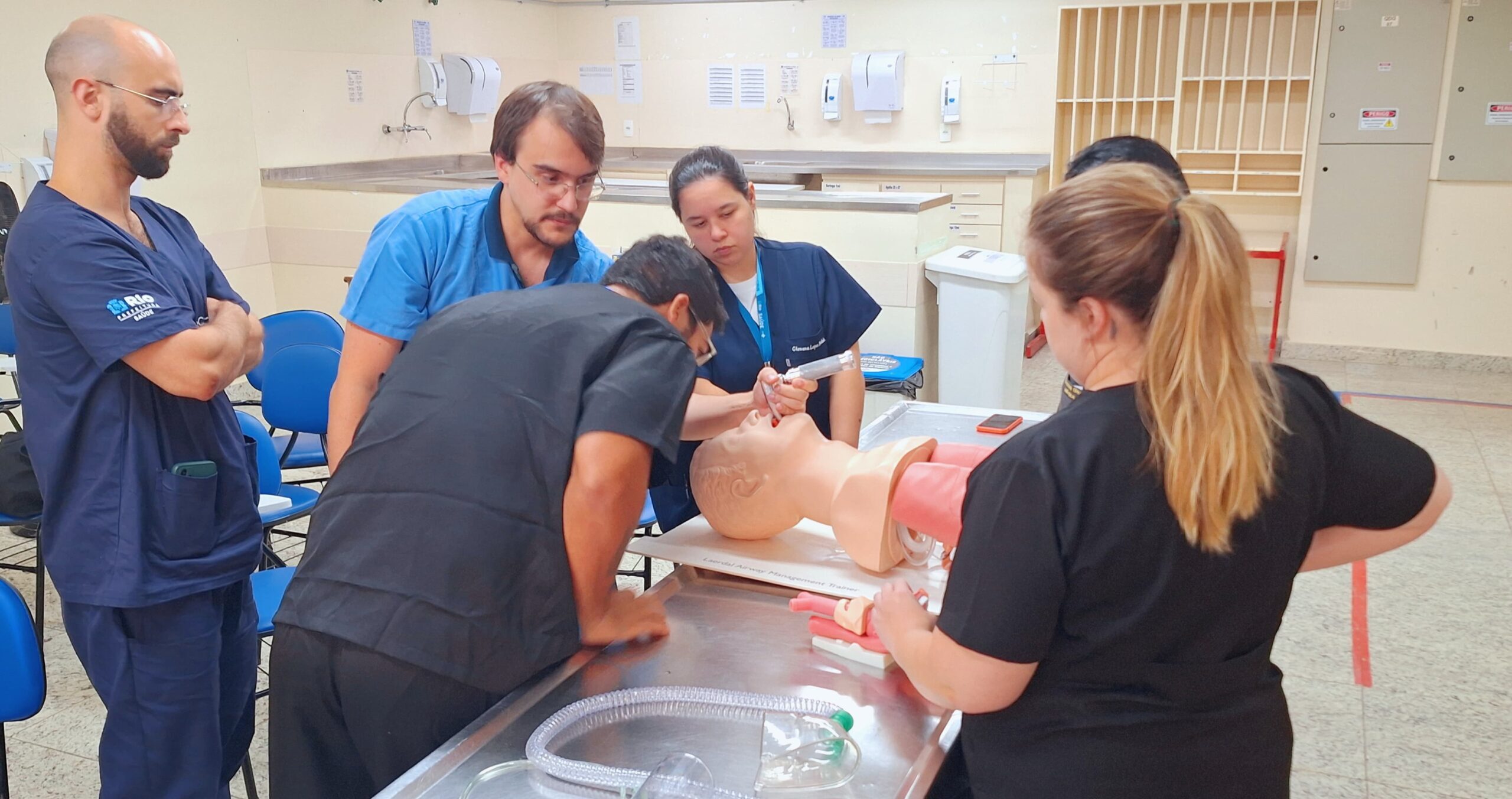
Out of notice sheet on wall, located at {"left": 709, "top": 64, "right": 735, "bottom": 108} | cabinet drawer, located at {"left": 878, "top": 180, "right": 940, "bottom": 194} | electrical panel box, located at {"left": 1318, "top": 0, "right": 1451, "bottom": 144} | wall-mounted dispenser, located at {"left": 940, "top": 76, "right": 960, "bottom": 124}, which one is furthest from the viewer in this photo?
notice sheet on wall, located at {"left": 709, "top": 64, "right": 735, "bottom": 108}

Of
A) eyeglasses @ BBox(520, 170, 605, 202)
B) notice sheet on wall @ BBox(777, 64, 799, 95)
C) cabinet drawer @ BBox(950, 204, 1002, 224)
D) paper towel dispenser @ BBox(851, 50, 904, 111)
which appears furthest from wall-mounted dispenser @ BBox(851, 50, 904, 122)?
eyeglasses @ BBox(520, 170, 605, 202)

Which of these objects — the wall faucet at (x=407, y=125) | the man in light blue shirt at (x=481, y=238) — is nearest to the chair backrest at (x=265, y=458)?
the man in light blue shirt at (x=481, y=238)

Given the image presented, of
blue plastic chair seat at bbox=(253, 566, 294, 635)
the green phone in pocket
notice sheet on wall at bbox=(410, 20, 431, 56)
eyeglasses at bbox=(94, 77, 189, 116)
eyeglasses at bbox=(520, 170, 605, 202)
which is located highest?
notice sheet on wall at bbox=(410, 20, 431, 56)

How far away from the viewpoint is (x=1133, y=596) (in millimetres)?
995

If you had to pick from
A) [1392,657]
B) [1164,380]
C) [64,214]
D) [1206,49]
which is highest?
[1206,49]

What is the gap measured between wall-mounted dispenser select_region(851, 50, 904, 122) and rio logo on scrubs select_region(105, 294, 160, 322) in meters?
5.68

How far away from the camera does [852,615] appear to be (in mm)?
1408

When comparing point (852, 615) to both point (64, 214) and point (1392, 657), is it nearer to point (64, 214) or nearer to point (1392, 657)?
point (64, 214)

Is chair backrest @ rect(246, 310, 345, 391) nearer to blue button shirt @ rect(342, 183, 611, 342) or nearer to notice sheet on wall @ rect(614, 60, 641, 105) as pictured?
blue button shirt @ rect(342, 183, 611, 342)

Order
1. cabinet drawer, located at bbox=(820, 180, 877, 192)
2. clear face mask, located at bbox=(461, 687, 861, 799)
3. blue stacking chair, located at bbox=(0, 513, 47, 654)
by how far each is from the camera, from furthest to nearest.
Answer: cabinet drawer, located at bbox=(820, 180, 877, 192)
blue stacking chair, located at bbox=(0, 513, 47, 654)
clear face mask, located at bbox=(461, 687, 861, 799)

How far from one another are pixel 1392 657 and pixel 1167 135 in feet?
13.4

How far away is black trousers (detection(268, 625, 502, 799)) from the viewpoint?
1.26 metres

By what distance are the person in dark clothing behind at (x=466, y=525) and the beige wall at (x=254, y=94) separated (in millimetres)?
4023

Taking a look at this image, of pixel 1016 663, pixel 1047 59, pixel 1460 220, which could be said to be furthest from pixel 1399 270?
pixel 1016 663
